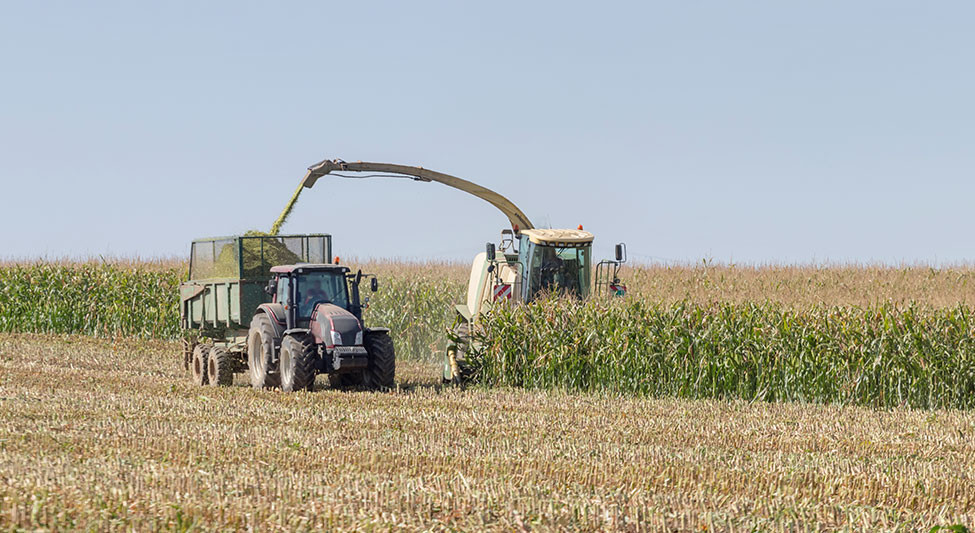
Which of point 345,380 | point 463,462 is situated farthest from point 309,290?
point 463,462

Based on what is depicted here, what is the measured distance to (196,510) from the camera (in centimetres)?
597

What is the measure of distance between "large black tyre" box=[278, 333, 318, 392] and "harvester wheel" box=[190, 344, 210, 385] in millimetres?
2262

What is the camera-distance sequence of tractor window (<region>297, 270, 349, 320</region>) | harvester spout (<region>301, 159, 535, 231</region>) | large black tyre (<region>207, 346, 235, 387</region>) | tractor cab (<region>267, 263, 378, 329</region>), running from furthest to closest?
harvester spout (<region>301, 159, 535, 231</region>) → large black tyre (<region>207, 346, 235, 387</region>) → tractor window (<region>297, 270, 349, 320</region>) → tractor cab (<region>267, 263, 378, 329</region>)

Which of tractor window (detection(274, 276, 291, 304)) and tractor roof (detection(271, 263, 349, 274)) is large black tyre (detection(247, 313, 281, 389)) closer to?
tractor window (detection(274, 276, 291, 304))

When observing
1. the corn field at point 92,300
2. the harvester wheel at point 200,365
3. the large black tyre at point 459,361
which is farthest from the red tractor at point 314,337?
the corn field at point 92,300

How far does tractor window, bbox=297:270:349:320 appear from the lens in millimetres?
13211

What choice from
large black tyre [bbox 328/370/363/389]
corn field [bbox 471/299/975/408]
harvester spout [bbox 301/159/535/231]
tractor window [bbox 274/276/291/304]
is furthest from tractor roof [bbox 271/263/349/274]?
harvester spout [bbox 301/159/535/231]

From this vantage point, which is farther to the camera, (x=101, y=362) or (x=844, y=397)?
(x=101, y=362)

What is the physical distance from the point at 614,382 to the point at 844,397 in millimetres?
2883

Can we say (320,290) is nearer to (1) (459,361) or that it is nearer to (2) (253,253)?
(2) (253,253)

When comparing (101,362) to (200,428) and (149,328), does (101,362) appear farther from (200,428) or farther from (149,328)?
(200,428)

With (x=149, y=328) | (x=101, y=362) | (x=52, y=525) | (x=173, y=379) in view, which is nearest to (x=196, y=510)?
(x=52, y=525)

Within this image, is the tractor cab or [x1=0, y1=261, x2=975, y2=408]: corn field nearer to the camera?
[x1=0, y1=261, x2=975, y2=408]: corn field

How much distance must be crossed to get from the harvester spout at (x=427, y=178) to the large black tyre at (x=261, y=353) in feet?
14.2
